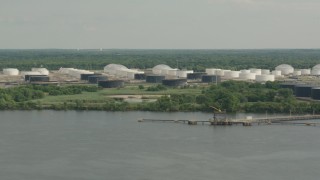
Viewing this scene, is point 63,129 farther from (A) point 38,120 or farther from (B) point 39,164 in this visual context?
(B) point 39,164

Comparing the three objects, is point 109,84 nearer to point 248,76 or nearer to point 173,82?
point 173,82

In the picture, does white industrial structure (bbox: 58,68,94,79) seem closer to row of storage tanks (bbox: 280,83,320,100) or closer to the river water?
row of storage tanks (bbox: 280,83,320,100)

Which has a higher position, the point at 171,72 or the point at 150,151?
the point at 171,72

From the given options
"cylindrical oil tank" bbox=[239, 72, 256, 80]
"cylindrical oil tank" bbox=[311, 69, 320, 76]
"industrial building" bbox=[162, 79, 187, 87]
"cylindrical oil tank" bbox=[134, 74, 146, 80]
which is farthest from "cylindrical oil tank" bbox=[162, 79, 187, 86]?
"cylindrical oil tank" bbox=[311, 69, 320, 76]

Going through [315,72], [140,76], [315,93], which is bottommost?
[140,76]

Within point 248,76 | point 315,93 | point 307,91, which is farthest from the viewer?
point 248,76

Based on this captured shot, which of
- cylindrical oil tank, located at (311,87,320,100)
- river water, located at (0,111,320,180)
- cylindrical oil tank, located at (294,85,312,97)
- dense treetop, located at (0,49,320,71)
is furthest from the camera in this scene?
dense treetop, located at (0,49,320,71)

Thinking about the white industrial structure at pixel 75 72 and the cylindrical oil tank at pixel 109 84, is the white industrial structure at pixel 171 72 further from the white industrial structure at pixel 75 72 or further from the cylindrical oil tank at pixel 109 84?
the cylindrical oil tank at pixel 109 84

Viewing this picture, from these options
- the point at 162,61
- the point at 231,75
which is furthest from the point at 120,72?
the point at 162,61
